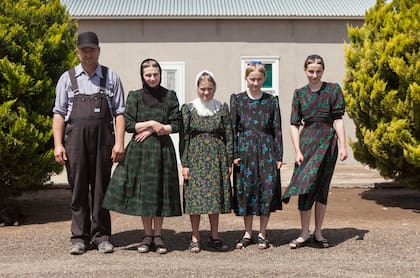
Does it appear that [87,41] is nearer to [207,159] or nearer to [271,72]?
[207,159]

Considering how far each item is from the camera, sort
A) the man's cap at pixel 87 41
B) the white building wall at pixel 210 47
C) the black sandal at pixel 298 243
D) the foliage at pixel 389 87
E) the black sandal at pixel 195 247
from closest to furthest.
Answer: the man's cap at pixel 87 41
the black sandal at pixel 195 247
the black sandal at pixel 298 243
the foliage at pixel 389 87
the white building wall at pixel 210 47

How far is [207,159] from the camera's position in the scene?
546 cm

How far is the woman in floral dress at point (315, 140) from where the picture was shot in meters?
5.62

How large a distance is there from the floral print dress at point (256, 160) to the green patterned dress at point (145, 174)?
2.00 ft

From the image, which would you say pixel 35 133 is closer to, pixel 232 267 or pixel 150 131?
pixel 150 131

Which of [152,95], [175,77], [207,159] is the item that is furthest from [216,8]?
→ [207,159]

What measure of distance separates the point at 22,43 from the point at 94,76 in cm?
177

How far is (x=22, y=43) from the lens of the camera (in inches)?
269

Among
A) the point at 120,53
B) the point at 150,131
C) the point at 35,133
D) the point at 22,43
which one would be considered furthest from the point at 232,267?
the point at 120,53

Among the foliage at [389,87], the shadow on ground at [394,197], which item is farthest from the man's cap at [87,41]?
the shadow on ground at [394,197]

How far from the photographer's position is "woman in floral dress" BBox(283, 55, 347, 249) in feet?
18.4

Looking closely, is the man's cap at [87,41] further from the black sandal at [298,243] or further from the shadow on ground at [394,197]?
the shadow on ground at [394,197]

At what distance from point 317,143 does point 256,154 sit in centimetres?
60

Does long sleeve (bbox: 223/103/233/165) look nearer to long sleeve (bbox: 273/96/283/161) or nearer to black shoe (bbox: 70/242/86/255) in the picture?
long sleeve (bbox: 273/96/283/161)
